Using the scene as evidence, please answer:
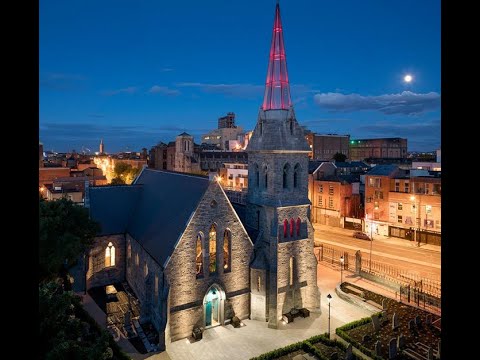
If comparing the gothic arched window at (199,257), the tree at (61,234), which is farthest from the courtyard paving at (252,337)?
the tree at (61,234)

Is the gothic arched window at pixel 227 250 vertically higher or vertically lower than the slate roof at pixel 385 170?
lower

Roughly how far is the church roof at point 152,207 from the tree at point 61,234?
14.4 ft

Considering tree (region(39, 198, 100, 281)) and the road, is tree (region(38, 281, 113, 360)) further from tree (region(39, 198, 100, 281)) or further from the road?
the road

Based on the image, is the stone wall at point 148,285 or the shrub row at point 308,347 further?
the stone wall at point 148,285

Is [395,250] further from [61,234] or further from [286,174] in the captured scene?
[61,234]

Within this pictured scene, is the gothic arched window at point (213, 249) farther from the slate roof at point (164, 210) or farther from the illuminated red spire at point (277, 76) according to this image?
the illuminated red spire at point (277, 76)

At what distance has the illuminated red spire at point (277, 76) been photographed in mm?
28484

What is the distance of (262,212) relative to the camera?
29.7 m

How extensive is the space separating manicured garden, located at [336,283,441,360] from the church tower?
4.20 metres

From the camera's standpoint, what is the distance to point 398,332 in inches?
1054

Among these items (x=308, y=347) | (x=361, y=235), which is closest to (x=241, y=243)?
(x=308, y=347)

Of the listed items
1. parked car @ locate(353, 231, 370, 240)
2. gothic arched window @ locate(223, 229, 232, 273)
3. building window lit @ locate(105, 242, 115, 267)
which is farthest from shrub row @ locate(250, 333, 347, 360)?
parked car @ locate(353, 231, 370, 240)
